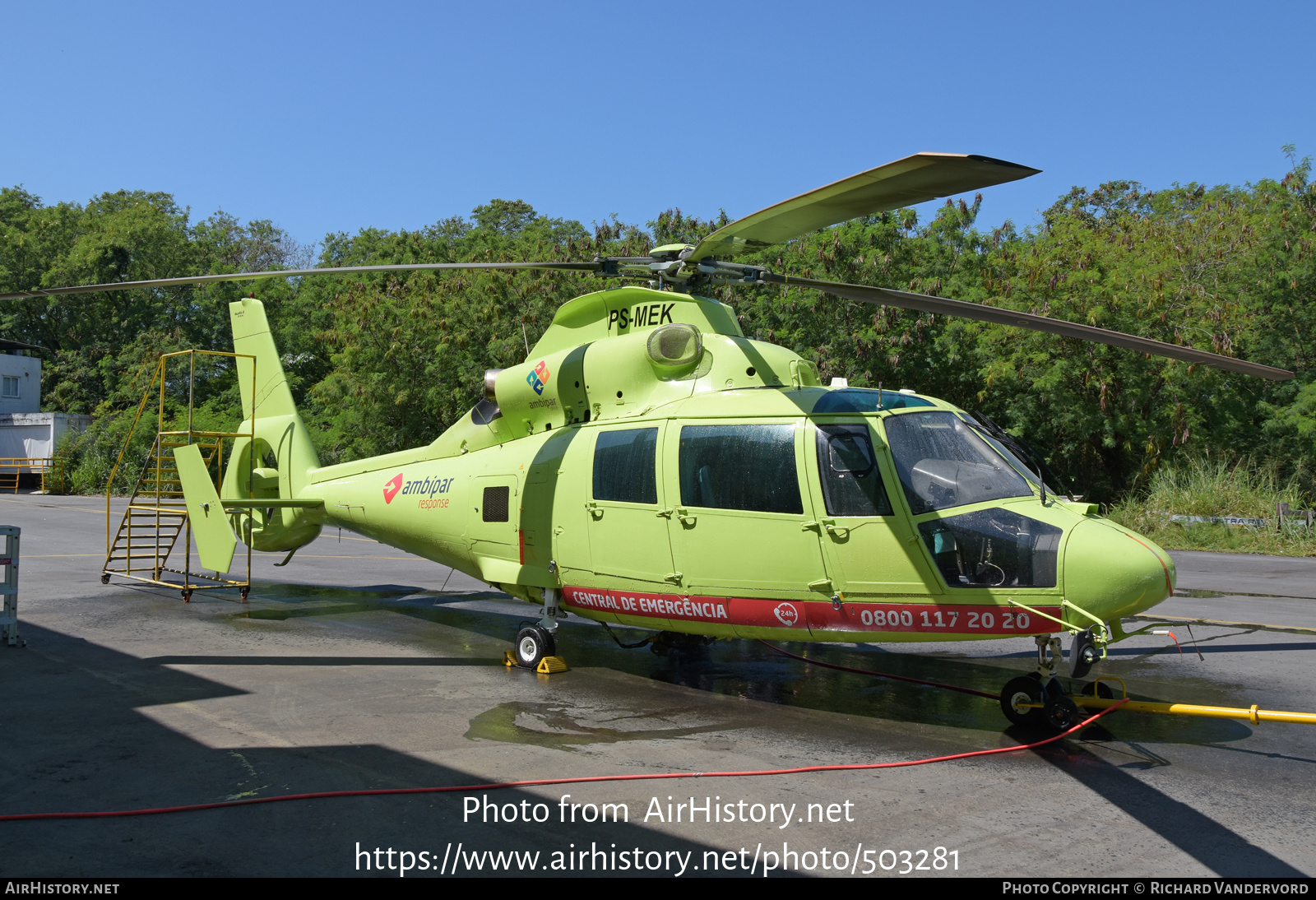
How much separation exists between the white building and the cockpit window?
5335 cm

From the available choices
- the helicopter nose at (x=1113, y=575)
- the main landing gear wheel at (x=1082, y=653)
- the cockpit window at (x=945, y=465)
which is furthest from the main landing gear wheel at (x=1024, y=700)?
the cockpit window at (x=945, y=465)

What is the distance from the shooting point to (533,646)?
932 cm

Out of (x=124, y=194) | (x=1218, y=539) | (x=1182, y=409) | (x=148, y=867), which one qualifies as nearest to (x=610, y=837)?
(x=148, y=867)

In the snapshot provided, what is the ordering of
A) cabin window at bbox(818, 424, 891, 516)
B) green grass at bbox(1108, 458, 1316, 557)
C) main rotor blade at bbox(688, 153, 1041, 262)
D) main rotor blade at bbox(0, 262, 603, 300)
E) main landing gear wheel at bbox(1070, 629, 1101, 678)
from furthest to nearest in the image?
green grass at bbox(1108, 458, 1316, 557) < main rotor blade at bbox(0, 262, 603, 300) < cabin window at bbox(818, 424, 891, 516) < main landing gear wheel at bbox(1070, 629, 1101, 678) < main rotor blade at bbox(688, 153, 1041, 262)

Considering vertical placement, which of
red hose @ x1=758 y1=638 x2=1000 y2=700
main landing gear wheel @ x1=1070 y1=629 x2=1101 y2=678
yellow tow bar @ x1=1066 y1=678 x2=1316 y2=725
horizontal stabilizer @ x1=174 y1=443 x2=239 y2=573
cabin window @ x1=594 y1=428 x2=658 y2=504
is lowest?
red hose @ x1=758 y1=638 x2=1000 y2=700

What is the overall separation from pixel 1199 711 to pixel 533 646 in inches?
230

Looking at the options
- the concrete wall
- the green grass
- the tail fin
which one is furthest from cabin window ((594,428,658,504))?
the concrete wall

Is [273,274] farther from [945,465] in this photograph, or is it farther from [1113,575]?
[1113,575]

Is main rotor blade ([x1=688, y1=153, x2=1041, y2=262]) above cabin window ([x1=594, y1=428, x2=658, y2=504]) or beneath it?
above

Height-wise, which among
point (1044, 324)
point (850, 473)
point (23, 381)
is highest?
point (23, 381)

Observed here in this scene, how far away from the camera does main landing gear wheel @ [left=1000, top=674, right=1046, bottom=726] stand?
7043mm

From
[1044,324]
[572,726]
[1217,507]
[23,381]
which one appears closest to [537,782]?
[572,726]

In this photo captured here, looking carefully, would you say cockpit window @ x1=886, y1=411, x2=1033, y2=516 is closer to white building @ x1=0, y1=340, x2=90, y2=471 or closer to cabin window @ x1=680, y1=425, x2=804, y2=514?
cabin window @ x1=680, y1=425, x2=804, y2=514

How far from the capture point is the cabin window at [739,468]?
753 cm
